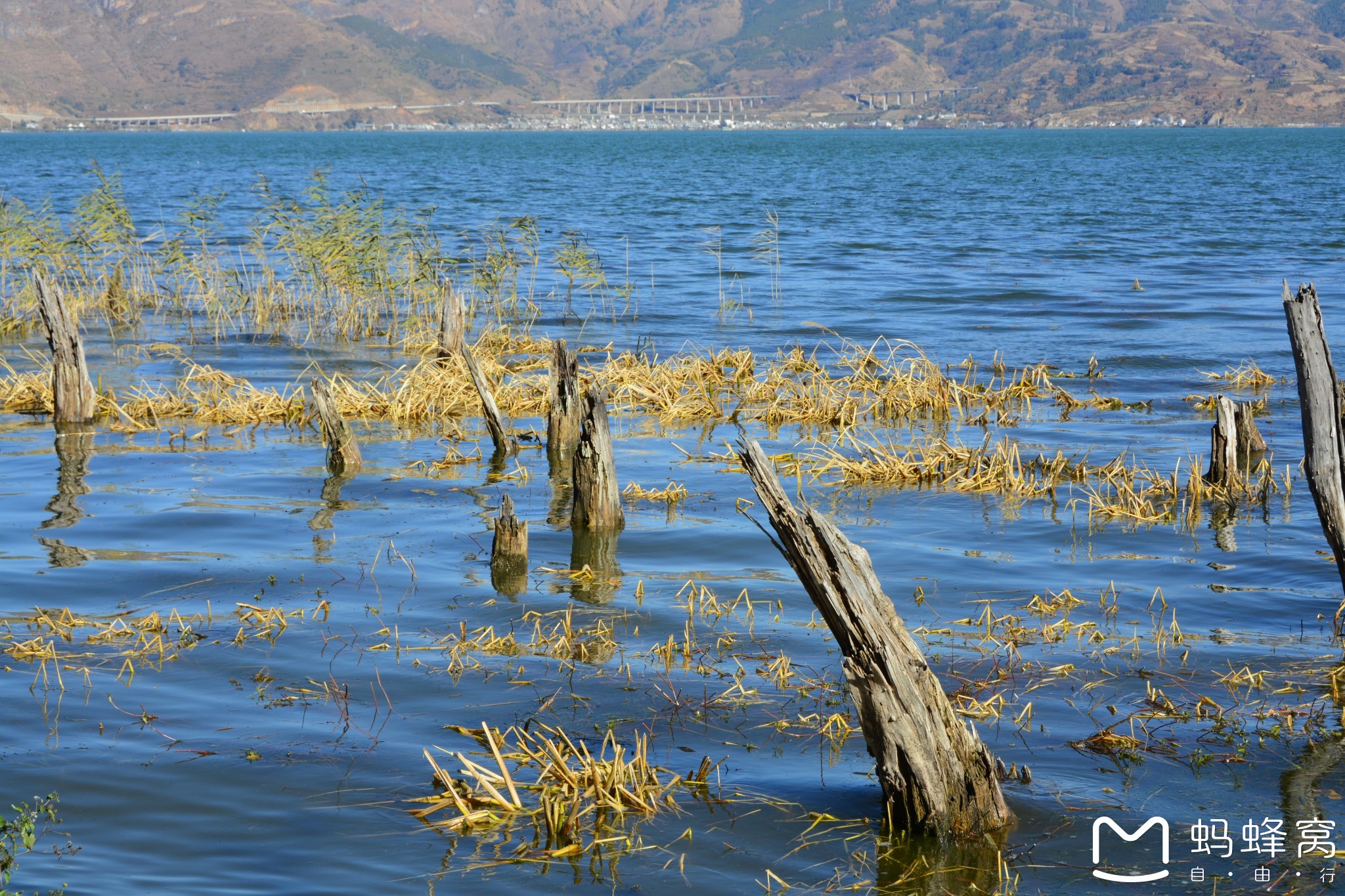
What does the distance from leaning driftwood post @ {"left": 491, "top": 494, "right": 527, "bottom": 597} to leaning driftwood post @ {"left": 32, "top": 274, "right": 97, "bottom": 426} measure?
588 centimetres

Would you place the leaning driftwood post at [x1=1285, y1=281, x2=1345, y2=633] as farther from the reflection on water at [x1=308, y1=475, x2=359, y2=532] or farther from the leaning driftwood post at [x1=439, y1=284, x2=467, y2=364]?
the leaning driftwood post at [x1=439, y1=284, x2=467, y2=364]

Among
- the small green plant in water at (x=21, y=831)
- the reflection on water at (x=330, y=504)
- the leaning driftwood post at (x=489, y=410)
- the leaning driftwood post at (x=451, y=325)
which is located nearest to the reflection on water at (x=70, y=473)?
the reflection on water at (x=330, y=504)

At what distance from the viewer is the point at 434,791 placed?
5.09 metres

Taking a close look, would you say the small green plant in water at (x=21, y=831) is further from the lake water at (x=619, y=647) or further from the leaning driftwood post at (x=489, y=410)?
the leaning driftwood post at (x=489, y=410)

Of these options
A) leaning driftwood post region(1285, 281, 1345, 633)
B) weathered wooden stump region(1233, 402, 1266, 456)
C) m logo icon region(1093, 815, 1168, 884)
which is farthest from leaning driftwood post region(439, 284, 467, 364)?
m logo icon region(1093, 815, 1168, 884)

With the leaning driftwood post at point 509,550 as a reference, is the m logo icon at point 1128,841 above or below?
below

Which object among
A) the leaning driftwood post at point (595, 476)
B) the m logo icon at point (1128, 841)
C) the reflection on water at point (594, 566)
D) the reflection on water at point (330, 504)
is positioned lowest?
the m logo icon at point (1128, 841)

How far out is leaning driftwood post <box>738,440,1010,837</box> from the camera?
450 centimetres

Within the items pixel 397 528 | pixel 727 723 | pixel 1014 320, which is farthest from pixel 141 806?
pixel 1014 320

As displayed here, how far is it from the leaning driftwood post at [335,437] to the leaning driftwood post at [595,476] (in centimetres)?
255

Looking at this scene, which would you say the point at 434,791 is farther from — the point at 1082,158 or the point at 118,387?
the point at 1082,158

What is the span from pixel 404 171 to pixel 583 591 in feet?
232

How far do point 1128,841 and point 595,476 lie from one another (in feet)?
16.0

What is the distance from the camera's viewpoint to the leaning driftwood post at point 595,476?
8.62m
